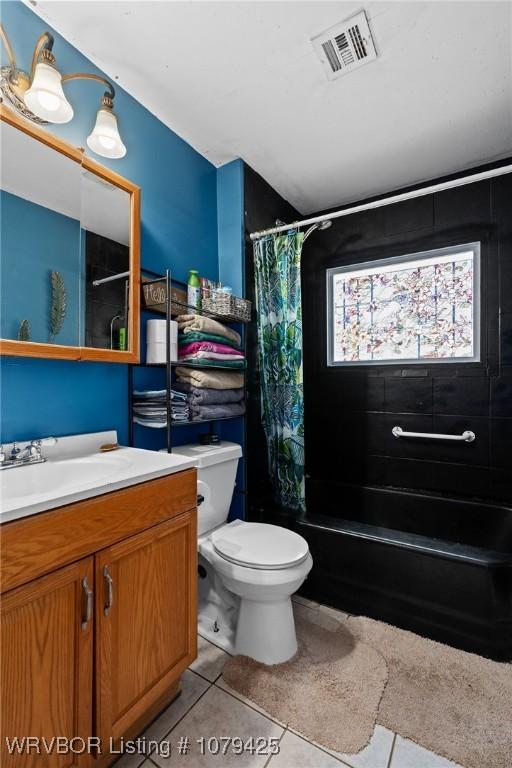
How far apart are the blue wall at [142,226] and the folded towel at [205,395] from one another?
0.90 feet

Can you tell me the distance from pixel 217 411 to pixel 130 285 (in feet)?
2.31

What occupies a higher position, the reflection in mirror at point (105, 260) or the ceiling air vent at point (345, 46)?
the ceiling air vent at point (345, 46)

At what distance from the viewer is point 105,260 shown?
1.41m

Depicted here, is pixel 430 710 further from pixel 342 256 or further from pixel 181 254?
pixel 342 256

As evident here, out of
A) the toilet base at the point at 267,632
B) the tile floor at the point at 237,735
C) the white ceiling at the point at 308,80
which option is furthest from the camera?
the toilet base at the point at 267,632

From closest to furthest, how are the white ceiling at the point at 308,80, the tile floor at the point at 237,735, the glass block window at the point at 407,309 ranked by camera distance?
the tile floor at the point at 237,735
the white ceiling at the point at 308,80
the glass block window at the point at 407,309

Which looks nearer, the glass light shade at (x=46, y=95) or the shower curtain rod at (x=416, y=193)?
the glass light shade at (x=46, y=95)

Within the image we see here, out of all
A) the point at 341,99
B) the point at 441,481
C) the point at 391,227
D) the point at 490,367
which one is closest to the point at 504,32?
the point at 341,99

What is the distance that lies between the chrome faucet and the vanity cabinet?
1.36ft

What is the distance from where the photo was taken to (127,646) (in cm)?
98

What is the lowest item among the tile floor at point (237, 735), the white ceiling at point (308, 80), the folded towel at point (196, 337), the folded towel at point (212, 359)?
the tile floor at point (237, 735)

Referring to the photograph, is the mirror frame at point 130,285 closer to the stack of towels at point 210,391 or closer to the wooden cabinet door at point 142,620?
the stack of towels at point 210,391

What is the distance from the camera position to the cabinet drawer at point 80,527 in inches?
29.1

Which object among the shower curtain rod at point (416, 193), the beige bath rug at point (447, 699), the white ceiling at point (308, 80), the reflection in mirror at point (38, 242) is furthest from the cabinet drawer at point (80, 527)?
the white ceiling at point (308, 80)
